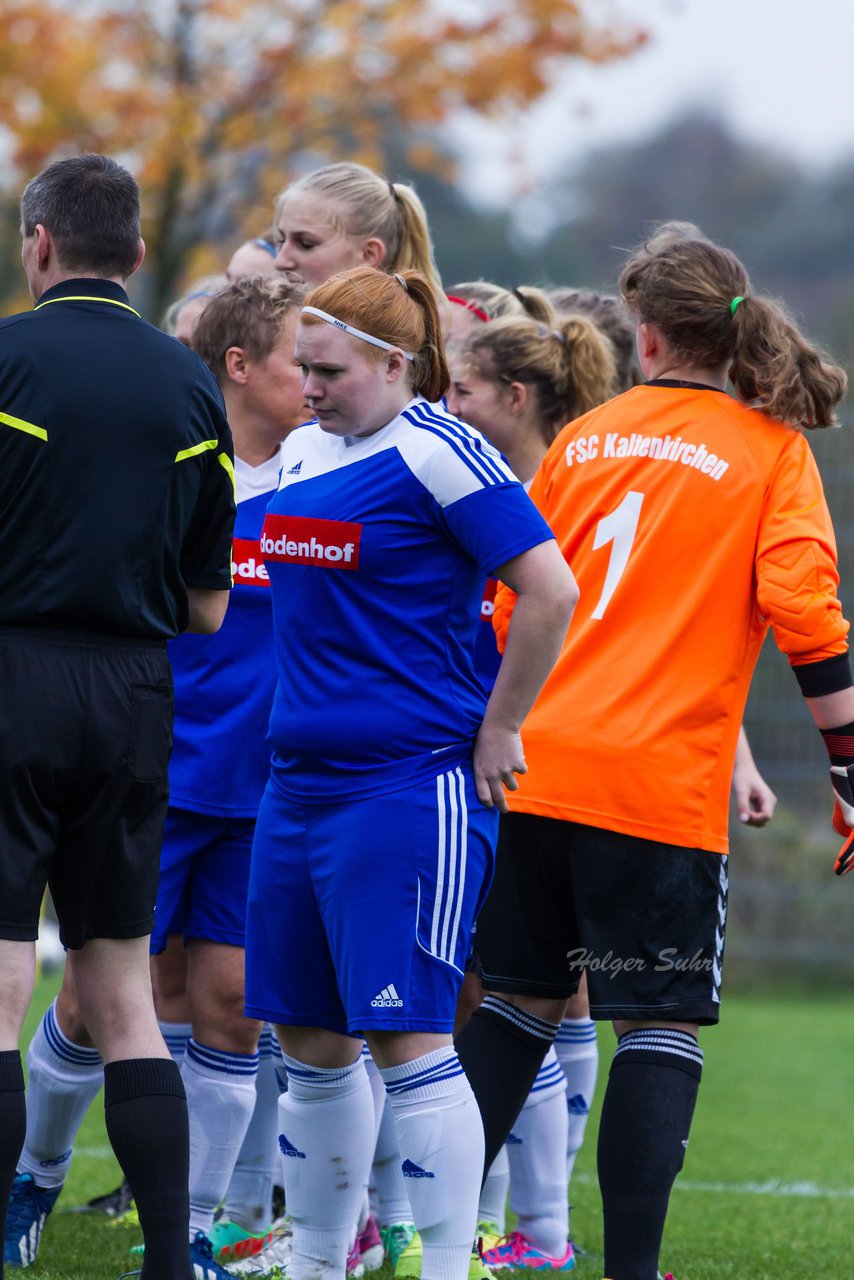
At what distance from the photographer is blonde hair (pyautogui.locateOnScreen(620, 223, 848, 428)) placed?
Result: 357 cm

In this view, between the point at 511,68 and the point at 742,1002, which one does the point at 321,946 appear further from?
the point at 511,68

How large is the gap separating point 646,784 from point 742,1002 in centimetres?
838

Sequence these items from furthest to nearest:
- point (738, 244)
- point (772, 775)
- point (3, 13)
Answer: point (738, 244)
point (3, 13)
point (772, 775)

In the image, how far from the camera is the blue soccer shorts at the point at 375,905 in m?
3.10

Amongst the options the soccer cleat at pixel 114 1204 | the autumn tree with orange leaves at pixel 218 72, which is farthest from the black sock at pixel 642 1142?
the autumn tree with orange leaves at pixel 218 72

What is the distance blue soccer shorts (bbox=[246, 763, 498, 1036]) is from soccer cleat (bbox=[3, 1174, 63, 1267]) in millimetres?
1217

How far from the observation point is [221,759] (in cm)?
405

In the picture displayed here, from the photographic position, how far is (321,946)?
325 cm

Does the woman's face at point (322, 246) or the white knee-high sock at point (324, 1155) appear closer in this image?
the white knee-high sock at point (324, 1155)

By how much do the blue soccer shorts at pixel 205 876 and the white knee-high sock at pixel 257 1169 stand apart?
1.78ft

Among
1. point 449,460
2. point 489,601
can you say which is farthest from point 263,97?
point 449,460

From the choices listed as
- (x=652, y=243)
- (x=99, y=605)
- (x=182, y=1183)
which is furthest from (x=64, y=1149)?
(x=652, y=243)

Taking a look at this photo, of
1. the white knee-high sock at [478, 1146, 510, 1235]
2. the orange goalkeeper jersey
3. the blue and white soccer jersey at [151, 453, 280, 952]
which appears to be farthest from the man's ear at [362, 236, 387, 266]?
the white knee-high sock at [478, 1146, 510, 1235]

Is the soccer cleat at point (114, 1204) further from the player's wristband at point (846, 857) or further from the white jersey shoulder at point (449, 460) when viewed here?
the white jersey shoulder at point (449, 460)
